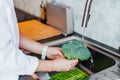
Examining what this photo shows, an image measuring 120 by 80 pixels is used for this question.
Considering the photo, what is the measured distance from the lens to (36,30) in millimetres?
1455

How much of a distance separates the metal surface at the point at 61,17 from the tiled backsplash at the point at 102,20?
0.16 feet

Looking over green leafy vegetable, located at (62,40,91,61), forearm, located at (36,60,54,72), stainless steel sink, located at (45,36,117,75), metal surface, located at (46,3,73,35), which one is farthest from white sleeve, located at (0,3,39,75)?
metal surface, located at (46,3,73,35)

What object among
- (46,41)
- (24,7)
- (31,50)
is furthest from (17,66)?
(24,7)

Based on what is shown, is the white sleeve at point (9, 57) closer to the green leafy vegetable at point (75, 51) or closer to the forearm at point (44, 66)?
the forearm at point (44, 66)

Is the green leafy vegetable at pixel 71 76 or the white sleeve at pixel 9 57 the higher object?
the white sleeve at pixel 9 57

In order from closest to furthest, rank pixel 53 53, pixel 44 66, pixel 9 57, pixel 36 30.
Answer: pixel 9 57 → pixel 44 66 → pixel 53 53 → pixel 36 30

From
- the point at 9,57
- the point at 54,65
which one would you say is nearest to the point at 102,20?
the point at 54,65

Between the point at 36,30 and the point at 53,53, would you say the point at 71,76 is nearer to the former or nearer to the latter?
the point at 53,53

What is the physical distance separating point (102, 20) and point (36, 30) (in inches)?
19.8

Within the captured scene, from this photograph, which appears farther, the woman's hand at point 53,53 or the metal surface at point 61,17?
the metal surface at point 61,17

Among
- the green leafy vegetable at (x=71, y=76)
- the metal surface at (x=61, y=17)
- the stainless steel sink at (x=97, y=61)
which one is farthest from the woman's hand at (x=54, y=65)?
the metal surface at (x=61, y=17)

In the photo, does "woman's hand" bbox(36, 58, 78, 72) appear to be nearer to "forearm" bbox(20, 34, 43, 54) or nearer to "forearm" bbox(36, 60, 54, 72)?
"forearm" bbox(36, 60, 54, 72)

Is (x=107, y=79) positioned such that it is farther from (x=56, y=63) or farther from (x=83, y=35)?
(x=83, y=35)

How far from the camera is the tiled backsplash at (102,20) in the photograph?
1.10 m
